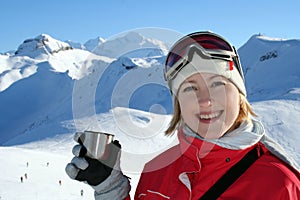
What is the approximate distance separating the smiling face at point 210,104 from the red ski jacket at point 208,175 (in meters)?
0.09

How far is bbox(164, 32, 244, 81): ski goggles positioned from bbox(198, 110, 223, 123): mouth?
32cm

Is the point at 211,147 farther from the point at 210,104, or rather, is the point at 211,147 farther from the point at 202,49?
the point at 202,49

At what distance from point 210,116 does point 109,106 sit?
66.2 ft

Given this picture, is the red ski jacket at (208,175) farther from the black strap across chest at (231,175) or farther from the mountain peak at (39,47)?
the mountain peak at (39,47)

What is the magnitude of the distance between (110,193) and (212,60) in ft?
3.61

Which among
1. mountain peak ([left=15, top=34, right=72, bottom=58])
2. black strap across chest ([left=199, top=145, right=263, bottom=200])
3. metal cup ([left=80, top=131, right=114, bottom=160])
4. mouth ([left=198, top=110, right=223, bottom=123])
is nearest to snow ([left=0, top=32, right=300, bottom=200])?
metal cup ([left=80, top=131, right=114, bottom=160])

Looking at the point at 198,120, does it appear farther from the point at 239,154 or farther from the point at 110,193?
the point at 110,193

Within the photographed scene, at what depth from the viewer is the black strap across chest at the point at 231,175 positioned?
1.83 m

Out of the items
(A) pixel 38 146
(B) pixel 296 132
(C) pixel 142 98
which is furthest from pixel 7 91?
(B) pixel 296 132

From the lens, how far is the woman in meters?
1.79

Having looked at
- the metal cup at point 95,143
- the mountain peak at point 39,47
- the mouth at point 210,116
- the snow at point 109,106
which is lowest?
the mountain peak at point 39,47

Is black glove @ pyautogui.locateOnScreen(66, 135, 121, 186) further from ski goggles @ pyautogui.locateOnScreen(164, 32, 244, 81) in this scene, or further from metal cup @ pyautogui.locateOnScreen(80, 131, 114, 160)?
ski goggles @ pyautogui.locateOnScreen(164, 32, 244, 81)

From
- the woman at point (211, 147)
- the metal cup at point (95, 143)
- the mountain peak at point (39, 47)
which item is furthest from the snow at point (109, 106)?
the mountain peak at point (39, 47)

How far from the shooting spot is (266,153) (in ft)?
6.10
